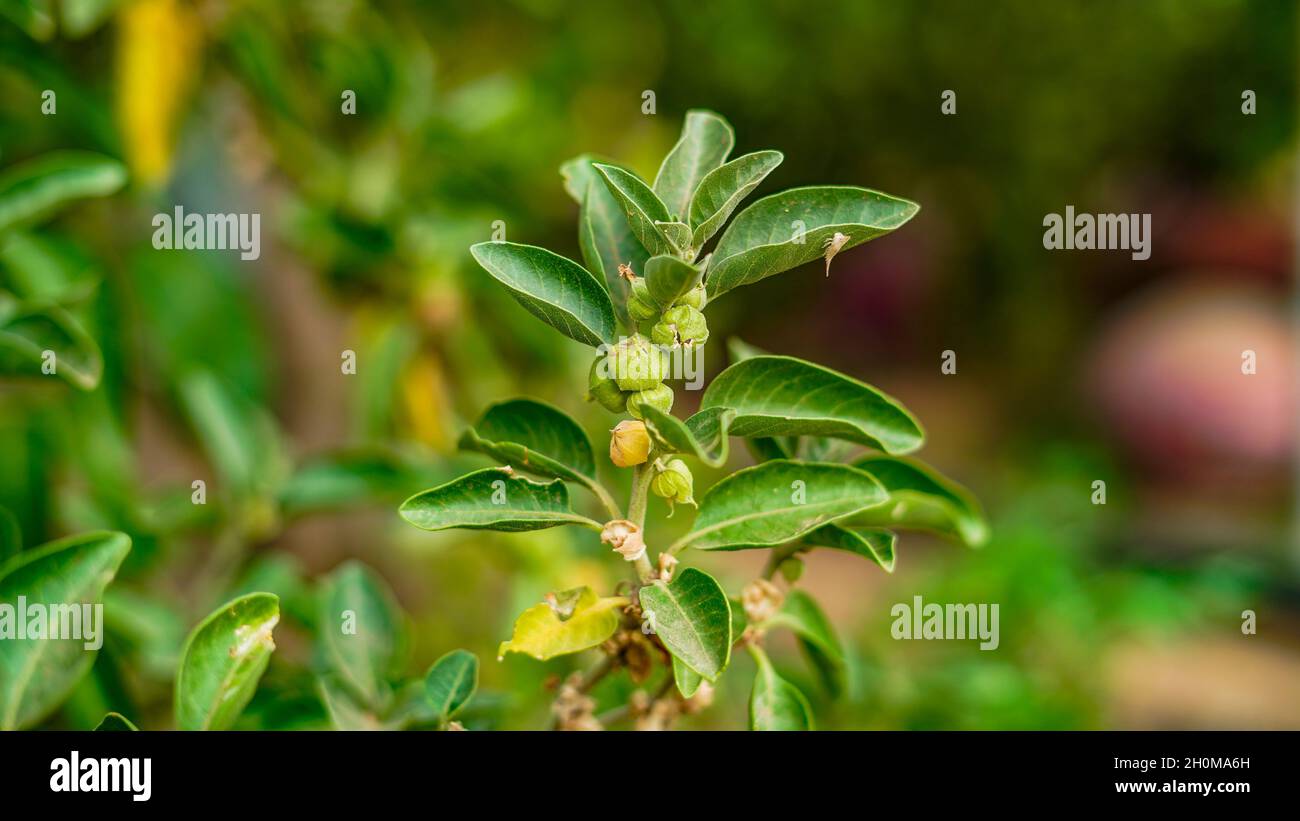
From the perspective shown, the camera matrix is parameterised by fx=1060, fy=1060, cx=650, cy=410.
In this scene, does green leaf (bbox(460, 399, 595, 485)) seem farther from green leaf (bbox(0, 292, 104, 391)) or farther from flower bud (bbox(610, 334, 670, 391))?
green leaf (bbox(0, 292, 104, 391))

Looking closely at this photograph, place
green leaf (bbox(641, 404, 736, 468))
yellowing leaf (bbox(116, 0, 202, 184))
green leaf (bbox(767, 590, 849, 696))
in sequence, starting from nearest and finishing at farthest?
green leaf (bbox(641, 404, 736, 468)) → green leaf (bbox(767, 590, 849, 696)) → yellowing leaf (bbox(116, 0, 202, 184))

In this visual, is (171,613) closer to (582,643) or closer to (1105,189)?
(582,643)

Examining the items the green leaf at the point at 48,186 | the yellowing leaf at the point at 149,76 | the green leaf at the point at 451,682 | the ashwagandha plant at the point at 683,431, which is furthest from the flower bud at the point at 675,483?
the yellowing leaf at the point at 149,76

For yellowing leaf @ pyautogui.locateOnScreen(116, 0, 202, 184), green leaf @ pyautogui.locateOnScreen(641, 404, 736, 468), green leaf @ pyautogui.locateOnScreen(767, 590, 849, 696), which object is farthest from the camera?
yellowing leaf @ pyautogui.locateOnScreen(116, 0, 202, 184)

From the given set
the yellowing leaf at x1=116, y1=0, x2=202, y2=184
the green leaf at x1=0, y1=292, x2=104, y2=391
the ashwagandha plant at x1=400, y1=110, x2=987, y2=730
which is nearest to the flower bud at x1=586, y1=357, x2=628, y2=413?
the ashwagandha plant at x1=400, y1=110, x2=987, y2=730

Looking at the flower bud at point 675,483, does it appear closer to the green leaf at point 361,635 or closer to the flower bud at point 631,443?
the flower bud at point 631,443

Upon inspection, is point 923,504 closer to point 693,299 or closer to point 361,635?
point 693,299
